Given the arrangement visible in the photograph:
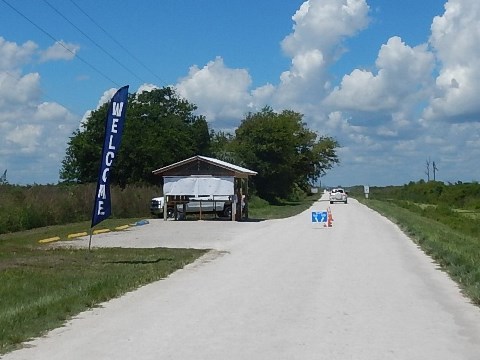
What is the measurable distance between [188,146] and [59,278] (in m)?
45.2

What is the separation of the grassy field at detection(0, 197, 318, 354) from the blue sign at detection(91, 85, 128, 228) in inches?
61.5

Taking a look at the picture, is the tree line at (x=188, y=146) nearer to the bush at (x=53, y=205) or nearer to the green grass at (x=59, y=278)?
the bush at (x=53, y=205)

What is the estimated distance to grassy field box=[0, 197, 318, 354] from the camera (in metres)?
11.1

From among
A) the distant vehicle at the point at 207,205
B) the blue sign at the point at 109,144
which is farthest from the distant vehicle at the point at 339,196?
the blue sign at the point at 109,144

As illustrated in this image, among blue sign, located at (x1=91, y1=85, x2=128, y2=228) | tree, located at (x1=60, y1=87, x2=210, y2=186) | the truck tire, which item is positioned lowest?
the truck tire

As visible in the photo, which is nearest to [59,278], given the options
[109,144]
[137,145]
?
[109,144]

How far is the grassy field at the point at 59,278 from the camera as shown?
11148 millimetres

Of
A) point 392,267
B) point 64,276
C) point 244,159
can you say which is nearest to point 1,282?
point 64,276

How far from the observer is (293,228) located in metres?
36.2

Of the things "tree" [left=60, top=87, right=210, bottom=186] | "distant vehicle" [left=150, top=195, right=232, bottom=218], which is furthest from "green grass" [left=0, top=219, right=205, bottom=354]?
"tree" [left=60, top=87, right=210, bottom=186]

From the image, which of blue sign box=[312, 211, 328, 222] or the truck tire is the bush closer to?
the truck tire

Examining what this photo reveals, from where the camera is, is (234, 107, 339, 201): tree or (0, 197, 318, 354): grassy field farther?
(234, 107, 339, 201): tree

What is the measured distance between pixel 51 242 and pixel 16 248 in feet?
9.23

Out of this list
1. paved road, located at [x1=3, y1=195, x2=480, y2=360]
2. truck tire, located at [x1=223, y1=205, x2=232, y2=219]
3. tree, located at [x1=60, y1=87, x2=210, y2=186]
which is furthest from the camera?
tree, located at [x1=60, y1=87, x2=210, y2=186]
